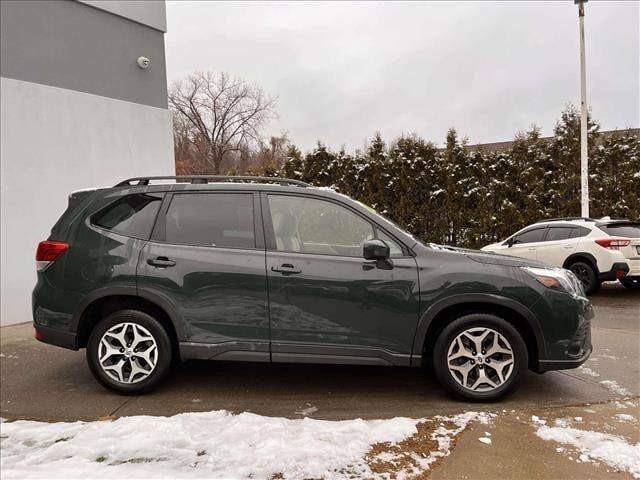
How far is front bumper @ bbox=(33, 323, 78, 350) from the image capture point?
4.03 m

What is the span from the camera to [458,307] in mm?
3803

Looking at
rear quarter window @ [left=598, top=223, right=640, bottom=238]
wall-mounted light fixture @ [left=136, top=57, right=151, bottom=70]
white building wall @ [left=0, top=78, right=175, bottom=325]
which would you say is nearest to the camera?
white building wall @ [left=0, top=78, right=175, bottom=325]

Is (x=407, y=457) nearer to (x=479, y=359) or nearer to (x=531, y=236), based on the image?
(x=479, y=359)

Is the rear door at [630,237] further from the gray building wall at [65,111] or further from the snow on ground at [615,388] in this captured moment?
the gray building wall at [65,111]

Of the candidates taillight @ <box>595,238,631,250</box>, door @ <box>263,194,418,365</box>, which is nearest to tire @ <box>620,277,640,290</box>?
taillight @ <box>595,238,631,250</box>

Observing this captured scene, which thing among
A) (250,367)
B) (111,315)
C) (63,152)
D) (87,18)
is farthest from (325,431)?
(87,18)

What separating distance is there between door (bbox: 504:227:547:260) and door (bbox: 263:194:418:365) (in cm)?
664

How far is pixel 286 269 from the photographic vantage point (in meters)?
3.80

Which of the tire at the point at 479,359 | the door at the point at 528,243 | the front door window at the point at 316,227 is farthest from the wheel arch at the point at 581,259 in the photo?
the front door window at the point at 316,227

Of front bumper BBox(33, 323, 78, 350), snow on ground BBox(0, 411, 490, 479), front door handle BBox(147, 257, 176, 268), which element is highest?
front door handle BBox(147, 257, 176, 268)

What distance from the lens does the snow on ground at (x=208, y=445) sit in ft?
8.94

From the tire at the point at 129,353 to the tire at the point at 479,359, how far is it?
2.34 meters

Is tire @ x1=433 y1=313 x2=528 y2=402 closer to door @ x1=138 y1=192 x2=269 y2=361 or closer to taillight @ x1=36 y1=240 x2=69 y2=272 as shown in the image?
door @ x1=138 y1=192 x2=269 y2=361

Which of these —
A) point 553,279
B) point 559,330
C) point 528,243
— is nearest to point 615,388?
point 559,330
